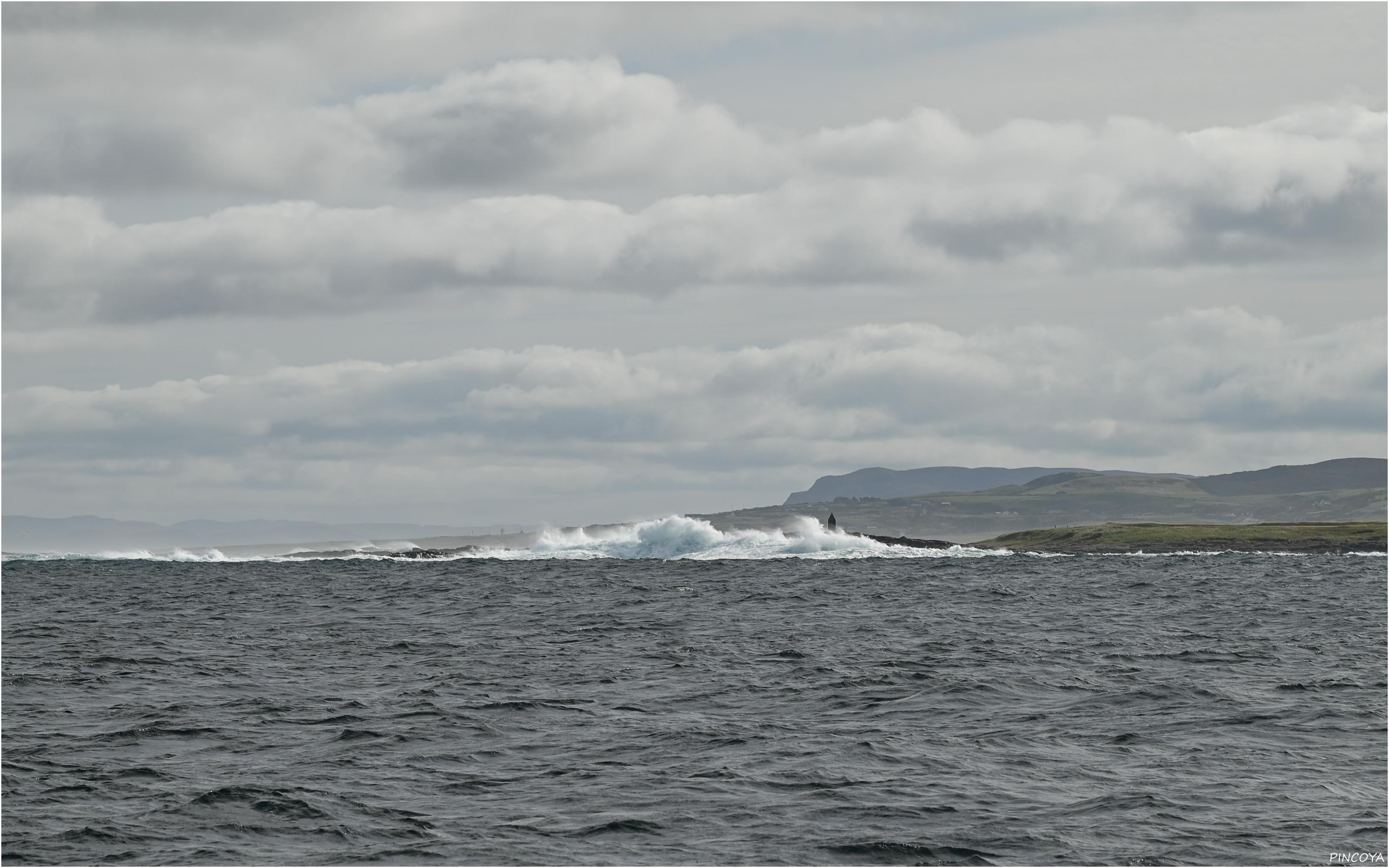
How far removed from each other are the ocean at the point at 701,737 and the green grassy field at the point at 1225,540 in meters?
112

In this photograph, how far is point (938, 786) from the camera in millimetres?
25484

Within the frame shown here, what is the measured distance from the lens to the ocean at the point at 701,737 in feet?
72.3

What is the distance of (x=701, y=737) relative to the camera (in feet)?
99.0

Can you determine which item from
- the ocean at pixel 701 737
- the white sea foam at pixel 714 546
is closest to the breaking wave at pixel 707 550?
the white sea foam at pixel 714 546

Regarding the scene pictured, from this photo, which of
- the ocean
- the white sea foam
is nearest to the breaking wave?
the white sea foam

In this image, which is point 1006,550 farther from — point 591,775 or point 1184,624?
point 591,775

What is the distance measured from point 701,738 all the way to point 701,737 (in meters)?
0.09

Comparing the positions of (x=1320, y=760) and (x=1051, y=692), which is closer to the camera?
(x=1320, y=760)

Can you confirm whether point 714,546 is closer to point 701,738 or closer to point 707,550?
point 707,550

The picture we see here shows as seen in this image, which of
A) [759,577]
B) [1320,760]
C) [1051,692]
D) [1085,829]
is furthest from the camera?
[759,577]

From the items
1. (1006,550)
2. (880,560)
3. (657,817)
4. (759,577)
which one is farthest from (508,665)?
(1006,550)

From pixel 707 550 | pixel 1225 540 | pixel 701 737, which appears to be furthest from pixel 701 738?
pixel 1225 540

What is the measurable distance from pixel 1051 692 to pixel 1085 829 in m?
15.0

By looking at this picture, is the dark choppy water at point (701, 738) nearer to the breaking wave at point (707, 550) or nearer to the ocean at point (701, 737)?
the ocean at point (701, 737)
